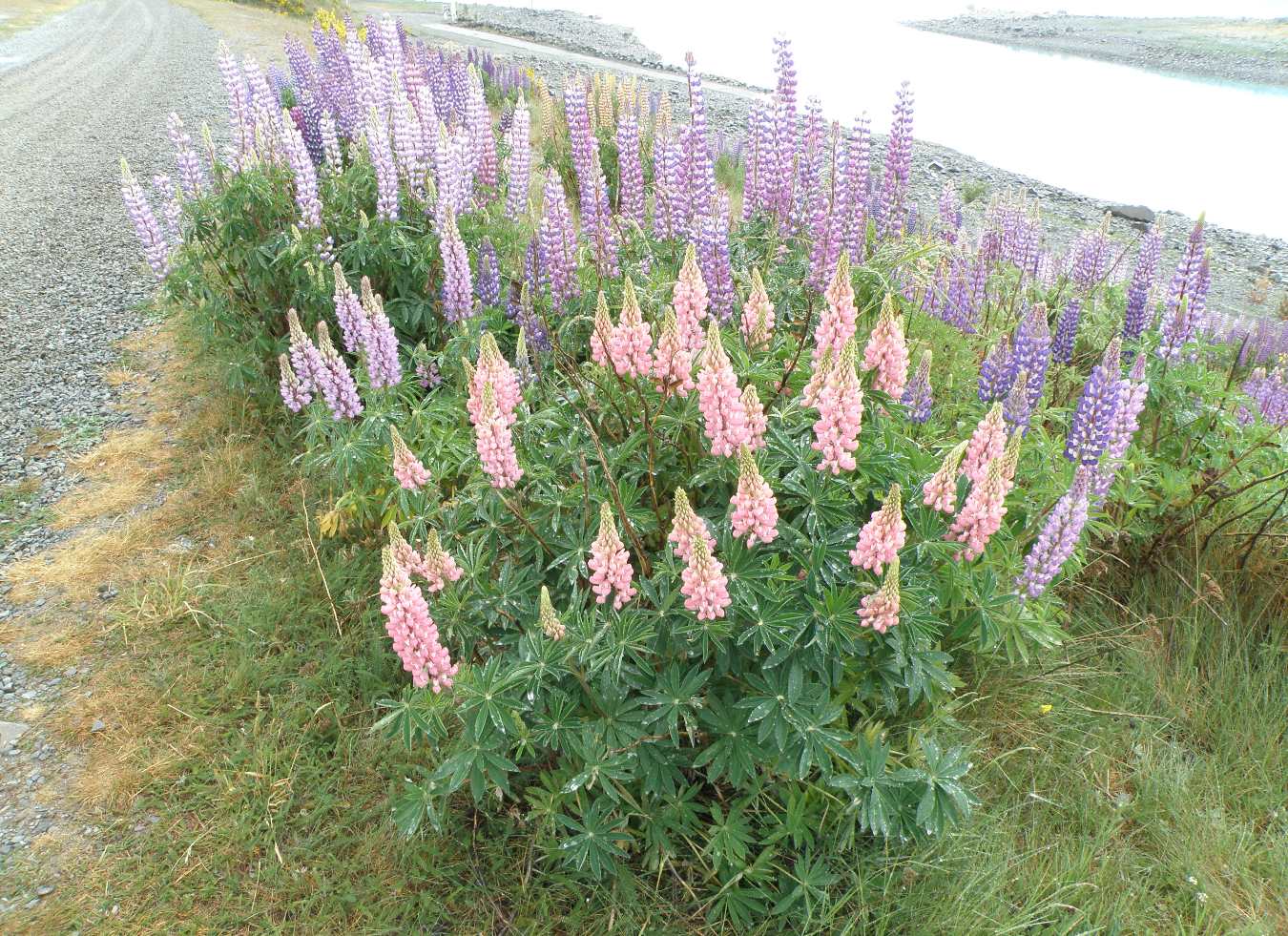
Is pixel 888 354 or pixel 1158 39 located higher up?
pixel 888 354

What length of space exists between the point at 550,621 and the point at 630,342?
93cm

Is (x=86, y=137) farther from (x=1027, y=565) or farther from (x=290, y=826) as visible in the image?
(x=1027, y=565)

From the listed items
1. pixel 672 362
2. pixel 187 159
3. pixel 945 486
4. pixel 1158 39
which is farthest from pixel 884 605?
pixel 1158 39

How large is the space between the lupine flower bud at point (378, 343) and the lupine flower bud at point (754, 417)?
2216 millimetres

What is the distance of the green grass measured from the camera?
117 inches

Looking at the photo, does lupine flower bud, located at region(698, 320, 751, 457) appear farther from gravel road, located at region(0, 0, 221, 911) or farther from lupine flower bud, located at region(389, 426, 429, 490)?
gravel road, located at region(0, 0, 221, 911)

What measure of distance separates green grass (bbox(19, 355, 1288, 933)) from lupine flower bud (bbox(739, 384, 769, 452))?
1.50 metres

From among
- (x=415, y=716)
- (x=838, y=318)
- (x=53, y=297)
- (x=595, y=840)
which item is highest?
(x=838, y=318)

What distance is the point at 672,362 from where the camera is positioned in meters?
2.82

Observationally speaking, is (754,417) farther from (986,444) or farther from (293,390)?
(293,390)

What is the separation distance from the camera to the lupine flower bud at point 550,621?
8.20ft

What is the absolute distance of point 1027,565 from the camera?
3.12m

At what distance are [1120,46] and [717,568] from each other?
161 feet

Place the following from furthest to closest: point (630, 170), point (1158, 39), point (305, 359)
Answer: point (1158, 39) → point (630, 170) → point (305, 359)
